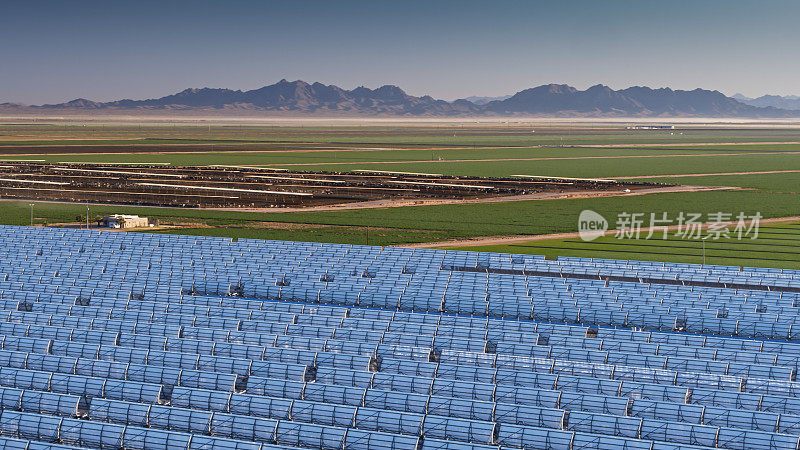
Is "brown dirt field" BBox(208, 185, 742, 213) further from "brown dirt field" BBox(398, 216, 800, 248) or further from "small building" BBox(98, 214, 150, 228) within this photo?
"brown dirt field" BBox(398, 216, 800, 248)

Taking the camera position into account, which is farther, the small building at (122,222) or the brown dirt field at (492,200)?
the brown dirt field at (492,200)

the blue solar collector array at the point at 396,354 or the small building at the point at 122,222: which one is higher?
the blue solar collector array at the point at 396,354

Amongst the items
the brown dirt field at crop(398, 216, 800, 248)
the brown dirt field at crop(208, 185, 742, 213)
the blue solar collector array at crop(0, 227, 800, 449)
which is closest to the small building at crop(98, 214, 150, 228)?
the brown dirt field at crop(208, 185, 742, 213)

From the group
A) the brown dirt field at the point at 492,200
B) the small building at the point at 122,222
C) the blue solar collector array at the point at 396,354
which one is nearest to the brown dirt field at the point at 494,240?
the blue solar collector array at the point at 396,354

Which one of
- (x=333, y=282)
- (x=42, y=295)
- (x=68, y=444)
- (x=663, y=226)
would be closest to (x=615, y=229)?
(x=663, y=226)

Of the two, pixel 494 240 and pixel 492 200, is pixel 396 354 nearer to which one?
pixel 494 240

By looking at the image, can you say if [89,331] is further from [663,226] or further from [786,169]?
[786,169]

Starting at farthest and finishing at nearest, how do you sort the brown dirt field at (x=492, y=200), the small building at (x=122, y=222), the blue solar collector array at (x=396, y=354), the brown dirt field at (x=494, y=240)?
the brown dirt field at (x=492, y=200), the small building at (x=122, y=222), the brown dirt field at (x=494, y=240), the blue solar collector array at (x=396, y=354)

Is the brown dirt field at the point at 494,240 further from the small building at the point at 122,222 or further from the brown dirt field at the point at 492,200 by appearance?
the small building at the point at 122,222
